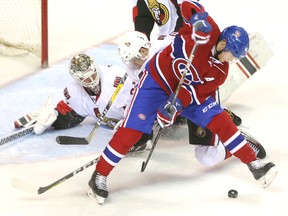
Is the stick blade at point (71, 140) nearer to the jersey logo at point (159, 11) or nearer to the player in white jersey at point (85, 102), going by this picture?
the player in white jersey at point (85, 102)

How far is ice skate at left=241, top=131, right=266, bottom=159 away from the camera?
2.90m

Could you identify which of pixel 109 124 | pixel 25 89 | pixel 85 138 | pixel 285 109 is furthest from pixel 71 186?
pixel 285 109

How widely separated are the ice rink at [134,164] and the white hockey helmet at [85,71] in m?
0.27

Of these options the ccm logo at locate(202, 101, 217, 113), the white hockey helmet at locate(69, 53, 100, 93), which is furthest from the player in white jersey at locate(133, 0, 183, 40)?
the ccm logo at locate(202, 101, 217, 113)

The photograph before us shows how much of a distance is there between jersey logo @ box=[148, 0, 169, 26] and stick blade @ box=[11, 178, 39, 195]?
1.25 metres

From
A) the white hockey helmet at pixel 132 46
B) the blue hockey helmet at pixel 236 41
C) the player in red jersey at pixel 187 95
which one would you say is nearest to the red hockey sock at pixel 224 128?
the player in red jersey at pixel 187 95

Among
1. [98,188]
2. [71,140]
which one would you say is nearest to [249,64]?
[71,140]

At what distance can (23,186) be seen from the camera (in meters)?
2.53

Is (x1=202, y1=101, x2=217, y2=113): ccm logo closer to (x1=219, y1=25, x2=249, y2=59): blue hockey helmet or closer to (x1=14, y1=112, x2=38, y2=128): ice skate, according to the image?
(x1=219, y1=25, x2=249, y2=59): blue hockey helmet

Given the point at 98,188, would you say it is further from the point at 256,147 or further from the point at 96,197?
the point at 256,147

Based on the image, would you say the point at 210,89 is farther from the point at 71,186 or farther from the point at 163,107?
the point at 71,186

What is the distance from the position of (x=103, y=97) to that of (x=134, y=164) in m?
0.40

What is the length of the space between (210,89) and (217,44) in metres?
0.18

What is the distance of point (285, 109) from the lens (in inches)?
138
